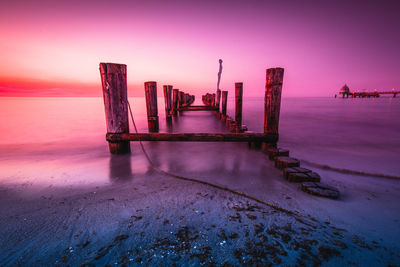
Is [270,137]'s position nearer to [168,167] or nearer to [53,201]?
[168,167]

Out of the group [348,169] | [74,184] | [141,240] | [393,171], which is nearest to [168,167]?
[74,184]

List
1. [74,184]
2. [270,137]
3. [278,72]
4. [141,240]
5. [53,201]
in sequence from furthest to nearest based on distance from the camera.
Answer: [270,137], [278,72], [74,184], [53,201], [141,240]

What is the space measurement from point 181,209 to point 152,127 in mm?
5443

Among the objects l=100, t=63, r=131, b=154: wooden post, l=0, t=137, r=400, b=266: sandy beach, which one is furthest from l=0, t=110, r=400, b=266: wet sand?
l=100, t=63, r=131, b=154: wooden post

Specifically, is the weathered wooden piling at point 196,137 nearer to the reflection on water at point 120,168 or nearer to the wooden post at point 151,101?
the reflection on water at point 120,168

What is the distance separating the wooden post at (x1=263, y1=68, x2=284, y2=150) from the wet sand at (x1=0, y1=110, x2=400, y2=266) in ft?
4.24

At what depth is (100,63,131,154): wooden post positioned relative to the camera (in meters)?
3.68

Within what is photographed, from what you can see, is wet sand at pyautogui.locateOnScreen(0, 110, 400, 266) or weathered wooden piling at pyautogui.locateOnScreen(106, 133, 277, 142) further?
weathered wooden piling at pyautogui.locateOnScreen(106, 133, 277, 142)

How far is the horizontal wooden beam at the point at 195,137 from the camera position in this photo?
12.6ft

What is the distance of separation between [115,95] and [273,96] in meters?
3.31

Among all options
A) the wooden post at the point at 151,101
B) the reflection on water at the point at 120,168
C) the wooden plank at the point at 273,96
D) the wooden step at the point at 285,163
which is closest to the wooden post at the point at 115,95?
the reflection on water at the point at 120,168

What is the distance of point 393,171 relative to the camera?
3.42 m

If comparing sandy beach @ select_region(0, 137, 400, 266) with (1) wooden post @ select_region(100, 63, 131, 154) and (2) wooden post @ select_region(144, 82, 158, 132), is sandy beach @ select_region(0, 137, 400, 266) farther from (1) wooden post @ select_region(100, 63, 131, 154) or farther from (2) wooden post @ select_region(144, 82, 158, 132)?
(2) wooden post @ select_region(144, 82, 158, 132)

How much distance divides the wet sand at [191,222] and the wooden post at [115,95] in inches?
47.9
